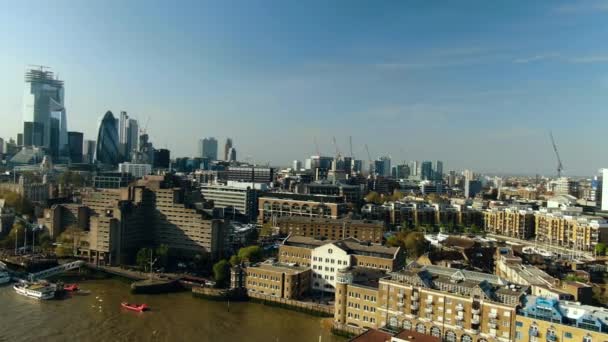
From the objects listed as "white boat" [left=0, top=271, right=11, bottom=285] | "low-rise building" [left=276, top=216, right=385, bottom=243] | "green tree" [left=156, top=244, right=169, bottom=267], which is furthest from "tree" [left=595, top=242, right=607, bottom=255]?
"white boat" [left=0, top=271, right=11, bottom=285]

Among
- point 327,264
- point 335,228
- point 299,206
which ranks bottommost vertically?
point 327,264

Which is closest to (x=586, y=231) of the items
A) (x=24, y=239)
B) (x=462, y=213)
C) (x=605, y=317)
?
(x=462, y=213)

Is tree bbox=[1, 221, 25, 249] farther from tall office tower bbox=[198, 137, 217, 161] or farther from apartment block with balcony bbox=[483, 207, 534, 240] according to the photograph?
tall office tower bbox=[198, 137, 217, 161]

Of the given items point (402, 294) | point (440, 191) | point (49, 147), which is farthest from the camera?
point (49, 147)

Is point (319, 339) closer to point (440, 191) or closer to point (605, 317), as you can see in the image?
point (605, 317)

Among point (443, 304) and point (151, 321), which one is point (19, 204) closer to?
point (151, 321)

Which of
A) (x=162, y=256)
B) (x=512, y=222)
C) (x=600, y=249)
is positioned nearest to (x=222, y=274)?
(x=162, y=256)

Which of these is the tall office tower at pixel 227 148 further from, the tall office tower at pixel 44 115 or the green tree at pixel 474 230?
the green tree at pixel 474 230
